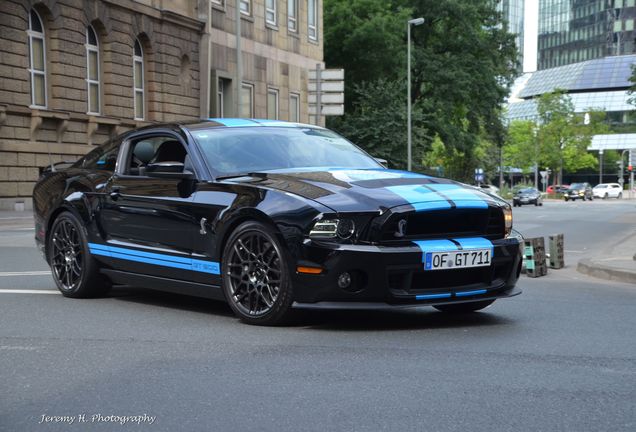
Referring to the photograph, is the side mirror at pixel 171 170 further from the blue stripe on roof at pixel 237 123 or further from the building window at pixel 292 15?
the building window at pixel 292 15

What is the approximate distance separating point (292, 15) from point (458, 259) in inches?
1607

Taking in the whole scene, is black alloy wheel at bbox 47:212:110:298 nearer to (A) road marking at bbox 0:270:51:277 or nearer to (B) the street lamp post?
(A) road marking at bbox 0:270:51:277

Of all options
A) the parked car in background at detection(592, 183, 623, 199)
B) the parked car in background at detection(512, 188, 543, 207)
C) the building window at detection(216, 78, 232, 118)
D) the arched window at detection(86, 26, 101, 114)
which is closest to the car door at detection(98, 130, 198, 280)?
the arched window at detection(86, 26, 101, 114)

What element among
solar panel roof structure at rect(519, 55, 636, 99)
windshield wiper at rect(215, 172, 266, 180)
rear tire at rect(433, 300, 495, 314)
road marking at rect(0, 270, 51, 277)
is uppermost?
solar panel roof structure at rect(519, 55, 636, 99)

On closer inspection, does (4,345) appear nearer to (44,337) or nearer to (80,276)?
(44,337)

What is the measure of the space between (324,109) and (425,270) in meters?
22.7

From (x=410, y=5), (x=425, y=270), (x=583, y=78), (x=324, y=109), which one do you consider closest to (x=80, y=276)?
(x=425, y=270)

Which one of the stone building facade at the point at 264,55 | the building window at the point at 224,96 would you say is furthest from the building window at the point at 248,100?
the building window at the point at 224,96

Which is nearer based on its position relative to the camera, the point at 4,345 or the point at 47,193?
the point at 4,345

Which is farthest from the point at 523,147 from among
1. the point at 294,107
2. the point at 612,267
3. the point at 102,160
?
the point at 102,160

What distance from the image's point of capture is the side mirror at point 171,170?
22.8ft

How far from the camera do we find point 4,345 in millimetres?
5648

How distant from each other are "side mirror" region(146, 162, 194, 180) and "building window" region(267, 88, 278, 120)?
119 feet

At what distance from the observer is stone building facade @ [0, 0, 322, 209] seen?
2867 cm
